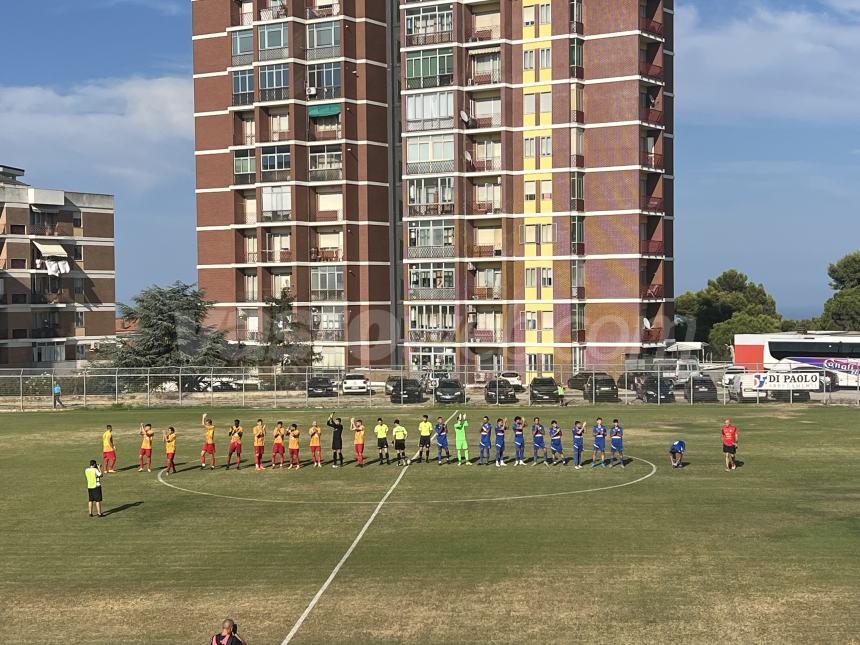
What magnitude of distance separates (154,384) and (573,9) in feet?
139

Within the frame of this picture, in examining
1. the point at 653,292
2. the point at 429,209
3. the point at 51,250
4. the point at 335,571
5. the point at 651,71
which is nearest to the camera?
the point at 335,571

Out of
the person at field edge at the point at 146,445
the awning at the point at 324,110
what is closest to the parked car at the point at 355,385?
the awning at the point at 324,110

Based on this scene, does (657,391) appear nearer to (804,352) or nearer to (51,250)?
(804,352)

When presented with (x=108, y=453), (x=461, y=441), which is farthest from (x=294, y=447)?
(x=108, y=453)

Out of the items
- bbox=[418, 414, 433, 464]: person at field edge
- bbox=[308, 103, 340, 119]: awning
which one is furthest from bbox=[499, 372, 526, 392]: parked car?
bbox=[418, 414, 433, 464]: person at field edge

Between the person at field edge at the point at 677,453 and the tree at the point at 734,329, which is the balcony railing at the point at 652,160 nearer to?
the tree at the point at 734,329

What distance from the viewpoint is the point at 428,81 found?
7900 centimetres

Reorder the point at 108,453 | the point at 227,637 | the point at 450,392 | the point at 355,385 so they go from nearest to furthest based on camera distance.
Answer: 1. the point at 227,637
2. the point at 108,453
3. the point at 450,392
4. the point at 355,385

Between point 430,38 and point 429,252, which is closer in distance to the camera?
point 430,38

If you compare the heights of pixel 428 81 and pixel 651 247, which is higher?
pixel 428 81

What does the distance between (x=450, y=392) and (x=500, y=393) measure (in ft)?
10.2

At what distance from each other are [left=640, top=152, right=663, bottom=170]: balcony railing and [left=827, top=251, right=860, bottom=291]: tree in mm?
52754

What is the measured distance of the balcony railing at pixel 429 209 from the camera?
78.9 m

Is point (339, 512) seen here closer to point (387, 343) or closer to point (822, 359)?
point (822, 359)
